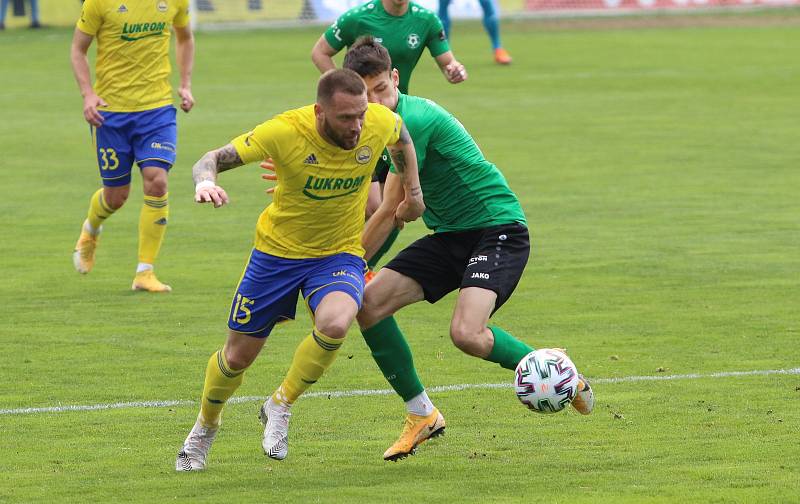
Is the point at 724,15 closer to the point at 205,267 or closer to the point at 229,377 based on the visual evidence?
the point at 205,267

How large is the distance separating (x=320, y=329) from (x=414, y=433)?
739mm

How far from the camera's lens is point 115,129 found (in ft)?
38.5

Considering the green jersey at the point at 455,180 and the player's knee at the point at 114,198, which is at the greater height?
the green jersey at the point at 455,180

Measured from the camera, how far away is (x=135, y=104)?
38.5ft

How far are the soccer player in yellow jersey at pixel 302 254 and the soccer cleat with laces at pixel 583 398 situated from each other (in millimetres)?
1132

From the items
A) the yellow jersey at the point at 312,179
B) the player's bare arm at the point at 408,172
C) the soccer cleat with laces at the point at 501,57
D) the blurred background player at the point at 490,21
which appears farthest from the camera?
the soccer cleat with laces at the point at 501,57

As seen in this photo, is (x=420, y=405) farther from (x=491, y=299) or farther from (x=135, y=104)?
(x=135, y=104)

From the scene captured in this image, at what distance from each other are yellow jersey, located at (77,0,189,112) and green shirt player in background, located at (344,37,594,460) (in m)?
4.25

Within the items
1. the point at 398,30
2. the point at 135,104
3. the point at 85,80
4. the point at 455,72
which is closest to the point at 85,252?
the point at 135,104

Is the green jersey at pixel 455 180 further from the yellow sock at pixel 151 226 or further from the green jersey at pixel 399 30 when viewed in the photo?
the green jersey at pixel 399 30

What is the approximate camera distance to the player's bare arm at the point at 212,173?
6.41m

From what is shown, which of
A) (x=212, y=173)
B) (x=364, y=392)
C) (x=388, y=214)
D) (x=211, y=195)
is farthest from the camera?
(x=364, y=392)

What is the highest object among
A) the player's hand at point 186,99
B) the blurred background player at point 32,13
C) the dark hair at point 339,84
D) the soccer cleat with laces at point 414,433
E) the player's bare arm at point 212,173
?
the dark hair at point 339,84

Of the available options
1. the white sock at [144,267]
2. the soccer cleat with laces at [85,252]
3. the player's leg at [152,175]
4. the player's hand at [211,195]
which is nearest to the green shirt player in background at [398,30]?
the player's leg at [152,175]
